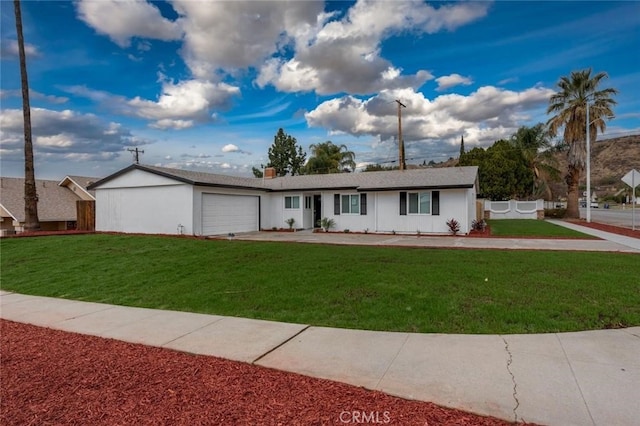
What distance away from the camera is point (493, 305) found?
5.77 metres

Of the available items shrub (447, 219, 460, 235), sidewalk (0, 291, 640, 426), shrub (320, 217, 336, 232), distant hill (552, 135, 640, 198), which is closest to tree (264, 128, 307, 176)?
shrub (320, 217, 336, 232)

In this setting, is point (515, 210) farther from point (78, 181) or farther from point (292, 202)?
point (78, 181)

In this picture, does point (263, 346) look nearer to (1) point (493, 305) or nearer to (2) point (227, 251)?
(1) point (493, 305)

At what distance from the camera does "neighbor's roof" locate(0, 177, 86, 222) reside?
27234 millimetres

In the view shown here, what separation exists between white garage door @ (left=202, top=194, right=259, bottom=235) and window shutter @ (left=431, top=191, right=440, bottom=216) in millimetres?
10458

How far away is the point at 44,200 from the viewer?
95.3 ft

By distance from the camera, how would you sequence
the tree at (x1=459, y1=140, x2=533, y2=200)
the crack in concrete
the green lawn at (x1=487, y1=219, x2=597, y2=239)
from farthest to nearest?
the tree at (x1=459, y1=140, x2=533, y2=200), the green lawn at (x1=487, y1=219, x2=597, y2=239), the crack in concrete

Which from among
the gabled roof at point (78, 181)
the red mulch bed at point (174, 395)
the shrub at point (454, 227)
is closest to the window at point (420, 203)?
the shrub at point (454, 227)

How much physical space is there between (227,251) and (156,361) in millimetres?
8013

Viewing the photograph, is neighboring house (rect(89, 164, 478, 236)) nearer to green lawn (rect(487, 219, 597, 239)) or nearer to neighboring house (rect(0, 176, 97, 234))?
green lawn (rect(487, 219, 597, 239))

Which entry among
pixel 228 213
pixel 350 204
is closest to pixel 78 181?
pixel 228 213

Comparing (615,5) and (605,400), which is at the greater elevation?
(615,5)

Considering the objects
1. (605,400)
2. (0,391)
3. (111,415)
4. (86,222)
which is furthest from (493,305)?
(86,222)

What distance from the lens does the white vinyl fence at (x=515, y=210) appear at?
1324 inches
